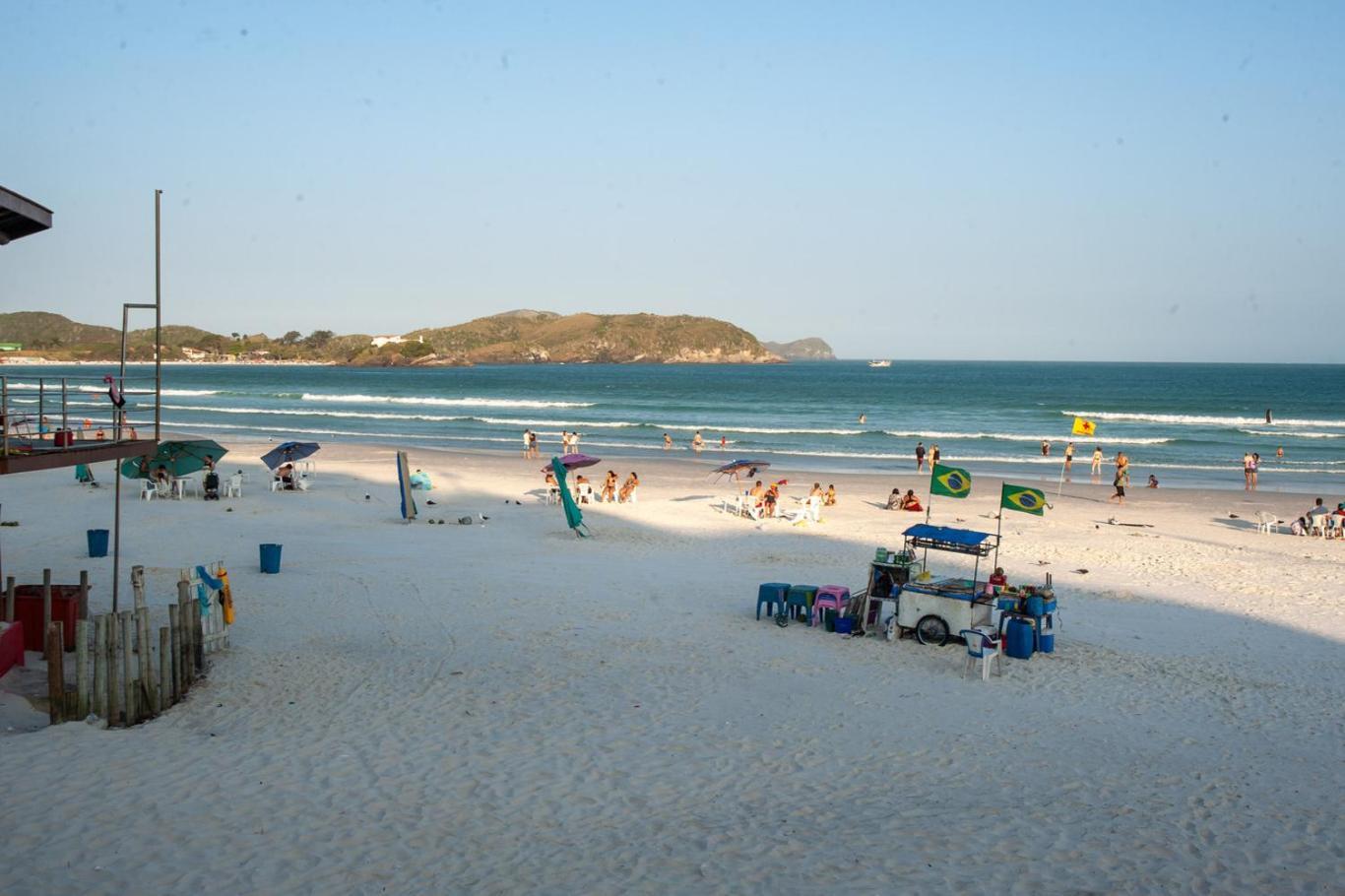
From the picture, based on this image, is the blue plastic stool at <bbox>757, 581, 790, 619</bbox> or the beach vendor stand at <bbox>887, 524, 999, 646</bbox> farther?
the blue plastic stool at <bbox>757, 581, 790, 619</bbox>

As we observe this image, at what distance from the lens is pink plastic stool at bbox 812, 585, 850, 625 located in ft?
42.9

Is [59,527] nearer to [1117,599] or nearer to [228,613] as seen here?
[228,613]

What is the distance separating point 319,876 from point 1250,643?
11343mm

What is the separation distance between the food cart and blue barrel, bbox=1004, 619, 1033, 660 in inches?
17.1

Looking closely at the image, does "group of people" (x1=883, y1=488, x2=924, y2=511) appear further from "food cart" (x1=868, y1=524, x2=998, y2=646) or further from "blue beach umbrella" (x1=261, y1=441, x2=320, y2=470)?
"blue beach umbrella" (x1=261, y1=441, x2=320, y2=470)

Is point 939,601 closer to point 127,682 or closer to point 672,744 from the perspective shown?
point 672,744

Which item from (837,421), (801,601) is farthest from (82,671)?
(837,421)

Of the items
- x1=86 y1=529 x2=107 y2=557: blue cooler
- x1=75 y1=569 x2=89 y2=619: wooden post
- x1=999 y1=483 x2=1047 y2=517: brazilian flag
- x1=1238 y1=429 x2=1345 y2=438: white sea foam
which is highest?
x1=999 y1=483 x2=1047 y2=517: brazilian flag

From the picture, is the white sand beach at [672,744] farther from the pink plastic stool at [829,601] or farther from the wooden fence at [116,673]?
the pink plastic stool at [829,601]

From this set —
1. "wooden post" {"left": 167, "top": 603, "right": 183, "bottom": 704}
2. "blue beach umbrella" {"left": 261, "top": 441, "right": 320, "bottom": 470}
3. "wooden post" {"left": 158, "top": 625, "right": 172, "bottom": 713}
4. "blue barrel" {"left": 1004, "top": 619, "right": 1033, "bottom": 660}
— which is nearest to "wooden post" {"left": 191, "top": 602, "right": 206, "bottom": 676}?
"wooden post" {"left": 167, "top": 603, "right": 183, "bottom": 704}

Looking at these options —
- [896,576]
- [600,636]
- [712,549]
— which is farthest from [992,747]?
[712,549]

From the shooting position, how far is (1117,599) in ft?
49.4

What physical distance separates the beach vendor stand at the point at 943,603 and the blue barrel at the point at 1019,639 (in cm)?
37

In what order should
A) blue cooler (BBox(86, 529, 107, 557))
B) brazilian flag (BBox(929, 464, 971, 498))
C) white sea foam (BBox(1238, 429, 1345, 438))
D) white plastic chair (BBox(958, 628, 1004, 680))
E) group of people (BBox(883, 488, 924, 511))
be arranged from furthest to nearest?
1. white sea foam (BBox(1238, 429, 1345, 438))
2. group of people (BBox(883, 488, 924, 511))
3. blue cooler (BBox(86, 529, 107, 557))
4. brazilian flag (BBox(929, 464, 971, 498))
5. white plastic chair (BBox(958, 628, 1004, 680))
